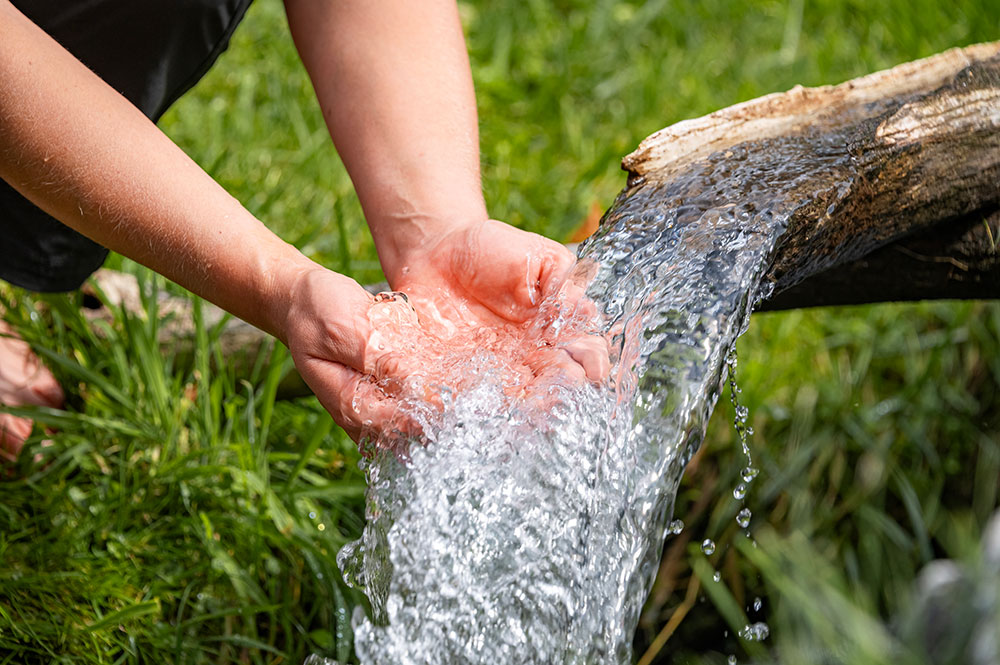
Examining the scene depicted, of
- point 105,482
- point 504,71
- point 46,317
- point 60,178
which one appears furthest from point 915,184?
point 504,71

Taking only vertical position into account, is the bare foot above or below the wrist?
below

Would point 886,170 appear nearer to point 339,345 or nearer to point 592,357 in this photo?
point 592,357

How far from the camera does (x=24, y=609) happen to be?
1.78 m

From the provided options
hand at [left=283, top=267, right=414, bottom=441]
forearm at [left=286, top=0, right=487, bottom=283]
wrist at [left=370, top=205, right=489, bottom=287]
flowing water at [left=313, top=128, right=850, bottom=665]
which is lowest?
flowing water at [left=313, top=128, right=850, bottom=665]

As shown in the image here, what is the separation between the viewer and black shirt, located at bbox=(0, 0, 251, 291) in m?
1.71

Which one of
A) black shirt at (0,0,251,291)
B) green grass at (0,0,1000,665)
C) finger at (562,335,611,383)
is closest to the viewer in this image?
finger at (562,335,611,383)

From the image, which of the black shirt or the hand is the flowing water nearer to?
the hand

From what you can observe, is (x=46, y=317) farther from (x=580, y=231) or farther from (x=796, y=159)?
(x=796, y=159)

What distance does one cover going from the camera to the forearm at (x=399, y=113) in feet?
5.87

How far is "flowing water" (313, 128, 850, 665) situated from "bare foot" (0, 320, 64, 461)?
0.99 meters

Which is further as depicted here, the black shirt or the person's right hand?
the black shirt

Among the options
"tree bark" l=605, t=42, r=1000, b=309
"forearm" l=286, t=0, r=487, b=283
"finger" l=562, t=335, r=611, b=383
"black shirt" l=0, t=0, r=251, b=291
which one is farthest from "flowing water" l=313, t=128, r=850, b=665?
"black shirt" l=0, t=0, r=251, b=291

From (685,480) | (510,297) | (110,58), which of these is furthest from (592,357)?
(685,480)

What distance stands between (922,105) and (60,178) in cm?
145
